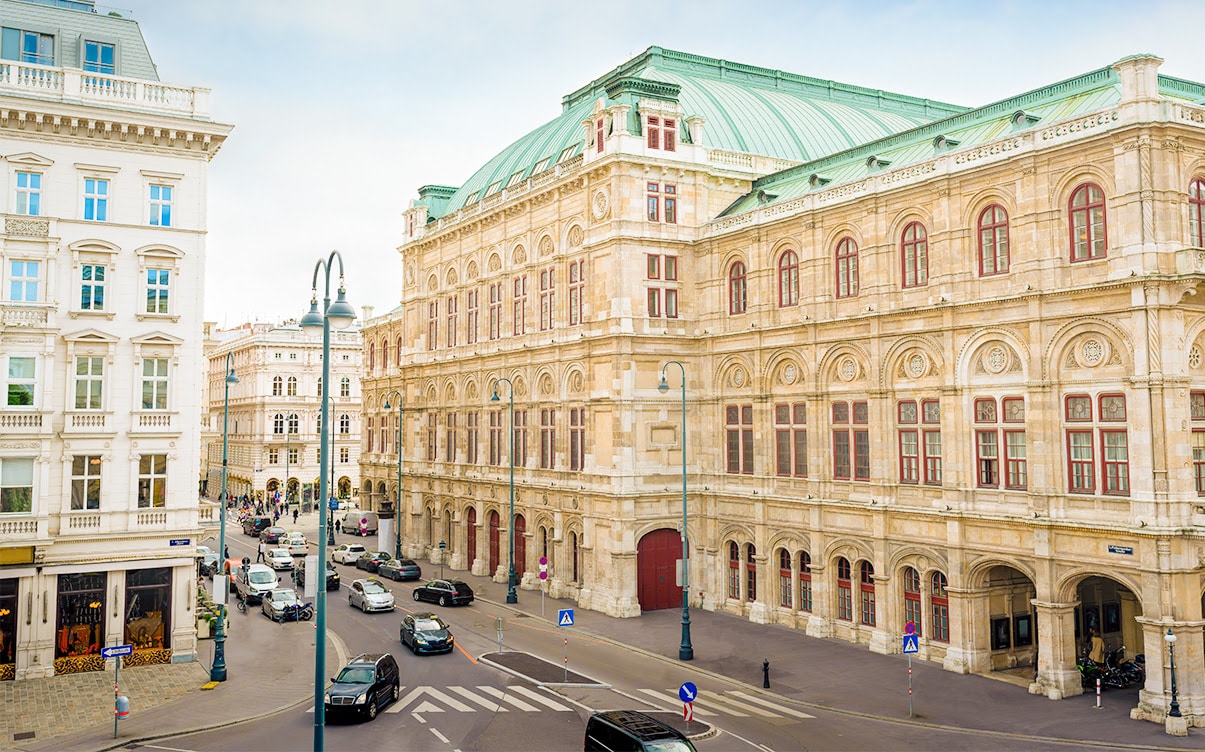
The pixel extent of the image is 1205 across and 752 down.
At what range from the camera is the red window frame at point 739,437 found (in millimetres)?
45875

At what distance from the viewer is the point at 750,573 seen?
1794 inches

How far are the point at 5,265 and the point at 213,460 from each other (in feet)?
311

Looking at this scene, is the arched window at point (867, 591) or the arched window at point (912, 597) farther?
the arched window at point (867, 591)

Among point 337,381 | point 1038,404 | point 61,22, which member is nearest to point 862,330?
point 1038,404

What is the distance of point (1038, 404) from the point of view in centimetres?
3278

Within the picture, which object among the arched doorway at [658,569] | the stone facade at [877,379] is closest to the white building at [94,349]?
the stone facade at [877,379]

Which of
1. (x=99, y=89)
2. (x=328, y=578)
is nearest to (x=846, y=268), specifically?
(x=99, y=89)

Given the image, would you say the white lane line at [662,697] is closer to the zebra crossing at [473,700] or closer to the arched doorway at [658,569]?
the zebra crossing at [473,700]

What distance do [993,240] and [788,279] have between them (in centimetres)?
1077

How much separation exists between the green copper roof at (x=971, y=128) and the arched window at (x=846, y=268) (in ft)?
11.4

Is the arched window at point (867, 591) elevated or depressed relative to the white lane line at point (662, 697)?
elevated

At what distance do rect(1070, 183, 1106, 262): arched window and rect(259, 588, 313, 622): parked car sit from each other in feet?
124

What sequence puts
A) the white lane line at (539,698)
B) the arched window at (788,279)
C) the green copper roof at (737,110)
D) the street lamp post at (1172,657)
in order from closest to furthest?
the street lamp post at (1172,657) → the white lane line at (539,698) → the arched window at (788,279) → the green copper roof at (737,110)

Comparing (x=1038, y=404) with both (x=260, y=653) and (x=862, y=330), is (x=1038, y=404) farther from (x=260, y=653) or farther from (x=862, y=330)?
(x=260, y=653)
